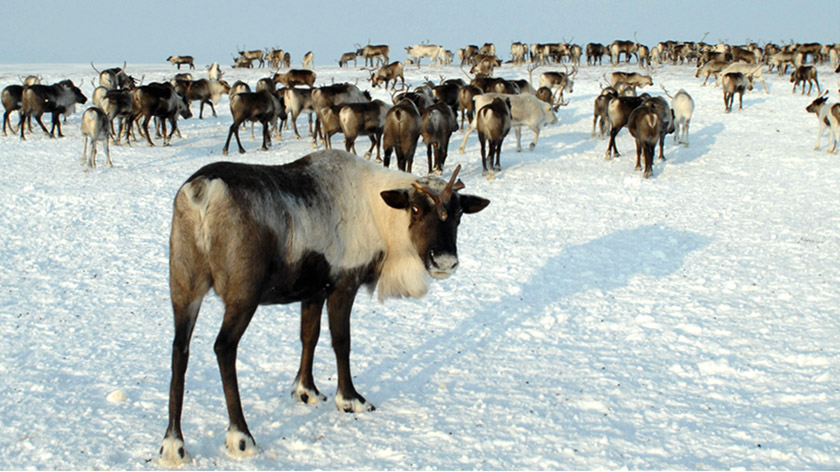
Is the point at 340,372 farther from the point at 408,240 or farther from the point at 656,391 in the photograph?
the point at 656,391

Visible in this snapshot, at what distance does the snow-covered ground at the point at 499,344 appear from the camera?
393 centimetres

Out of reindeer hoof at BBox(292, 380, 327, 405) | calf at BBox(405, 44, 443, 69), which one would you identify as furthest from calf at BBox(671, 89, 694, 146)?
calf at BBox(405, 44, 443, 69)

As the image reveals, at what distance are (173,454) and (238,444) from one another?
334mm

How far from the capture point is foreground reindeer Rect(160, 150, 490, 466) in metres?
3.68

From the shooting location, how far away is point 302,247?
402 centimetres

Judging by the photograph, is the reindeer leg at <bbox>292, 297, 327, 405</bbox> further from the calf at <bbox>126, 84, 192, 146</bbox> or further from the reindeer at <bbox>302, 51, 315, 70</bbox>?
the reindeer at <bbox>302, 51, 315, 70</bbox>

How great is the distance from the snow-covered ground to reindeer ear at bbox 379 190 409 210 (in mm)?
1338

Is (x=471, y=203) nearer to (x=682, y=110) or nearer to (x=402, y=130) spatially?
(x=402, y=130)

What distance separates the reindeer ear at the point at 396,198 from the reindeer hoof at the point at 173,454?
1.82 m

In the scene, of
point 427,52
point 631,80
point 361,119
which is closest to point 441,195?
point 361,119

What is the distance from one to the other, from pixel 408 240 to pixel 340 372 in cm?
96

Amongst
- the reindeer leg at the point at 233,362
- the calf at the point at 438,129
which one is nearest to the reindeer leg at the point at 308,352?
the reindeer leg at the point at 233,362

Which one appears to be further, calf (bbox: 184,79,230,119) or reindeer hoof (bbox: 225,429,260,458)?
calf (bbox: 184,79,230,119)

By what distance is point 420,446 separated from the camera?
12.9 ft
